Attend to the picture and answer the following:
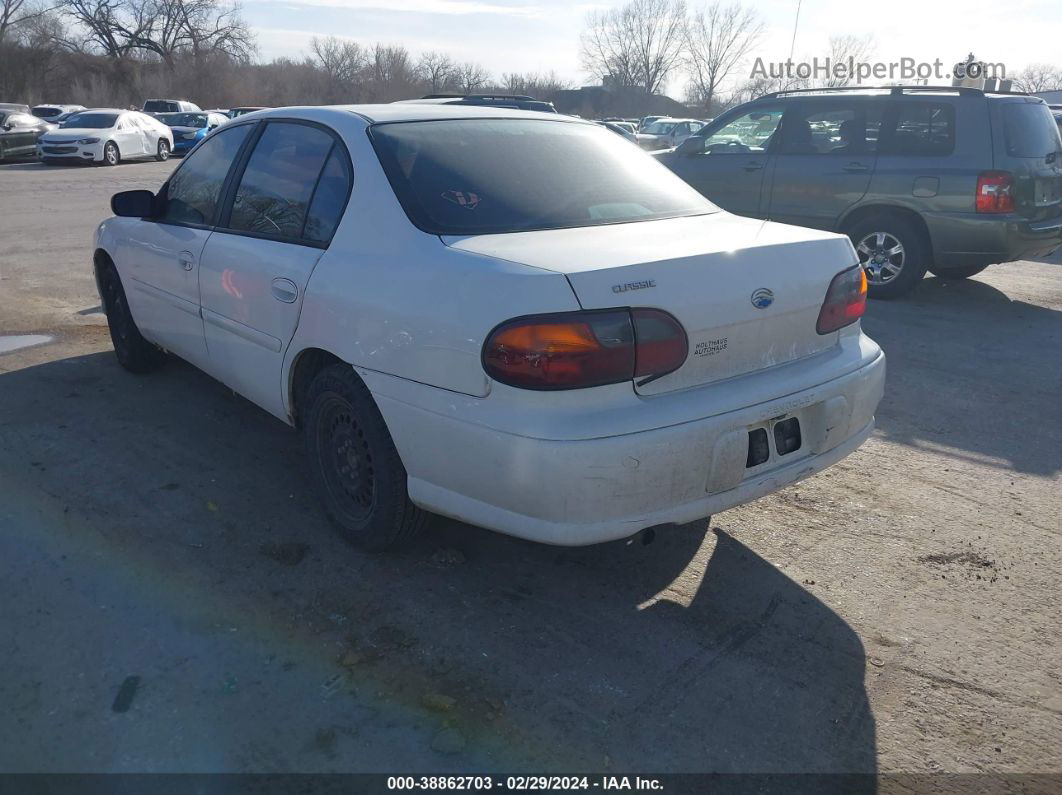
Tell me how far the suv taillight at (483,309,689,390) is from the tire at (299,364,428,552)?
715 mm

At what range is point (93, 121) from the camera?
81.0ft

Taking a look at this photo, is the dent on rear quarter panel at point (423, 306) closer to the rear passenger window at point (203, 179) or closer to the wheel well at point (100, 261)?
the rear passenger window at point (203, 179)

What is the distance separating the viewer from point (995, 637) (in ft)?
9.86

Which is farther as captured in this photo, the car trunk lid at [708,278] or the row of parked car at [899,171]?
the row of parked car at [899,171]

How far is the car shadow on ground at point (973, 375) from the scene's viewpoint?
4.73 metres

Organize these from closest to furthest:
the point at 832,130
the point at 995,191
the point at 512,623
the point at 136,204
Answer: the point at 512,623 < the point at 136,204 < the point at 995,191 < the point at 832,130

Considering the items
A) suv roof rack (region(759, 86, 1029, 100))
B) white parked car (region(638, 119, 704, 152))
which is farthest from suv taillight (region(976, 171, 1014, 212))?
white parked car (region(638, 119, 704, 152))

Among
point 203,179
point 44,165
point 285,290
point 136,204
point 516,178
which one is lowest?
point 44,165

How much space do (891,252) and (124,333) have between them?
6.52 meters

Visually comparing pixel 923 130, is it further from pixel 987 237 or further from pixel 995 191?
pixel 987 237

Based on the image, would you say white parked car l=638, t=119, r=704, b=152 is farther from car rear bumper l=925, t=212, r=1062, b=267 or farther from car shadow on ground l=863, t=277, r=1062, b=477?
car shadow on ground l=863, t=277, r=1062, b=477

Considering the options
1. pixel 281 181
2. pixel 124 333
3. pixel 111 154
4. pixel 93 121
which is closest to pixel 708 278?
pixel 281 181

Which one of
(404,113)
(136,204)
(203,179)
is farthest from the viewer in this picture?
(136,204)

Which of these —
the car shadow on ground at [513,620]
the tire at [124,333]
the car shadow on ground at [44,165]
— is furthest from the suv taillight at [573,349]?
the car shadow on ground at [44,165]
